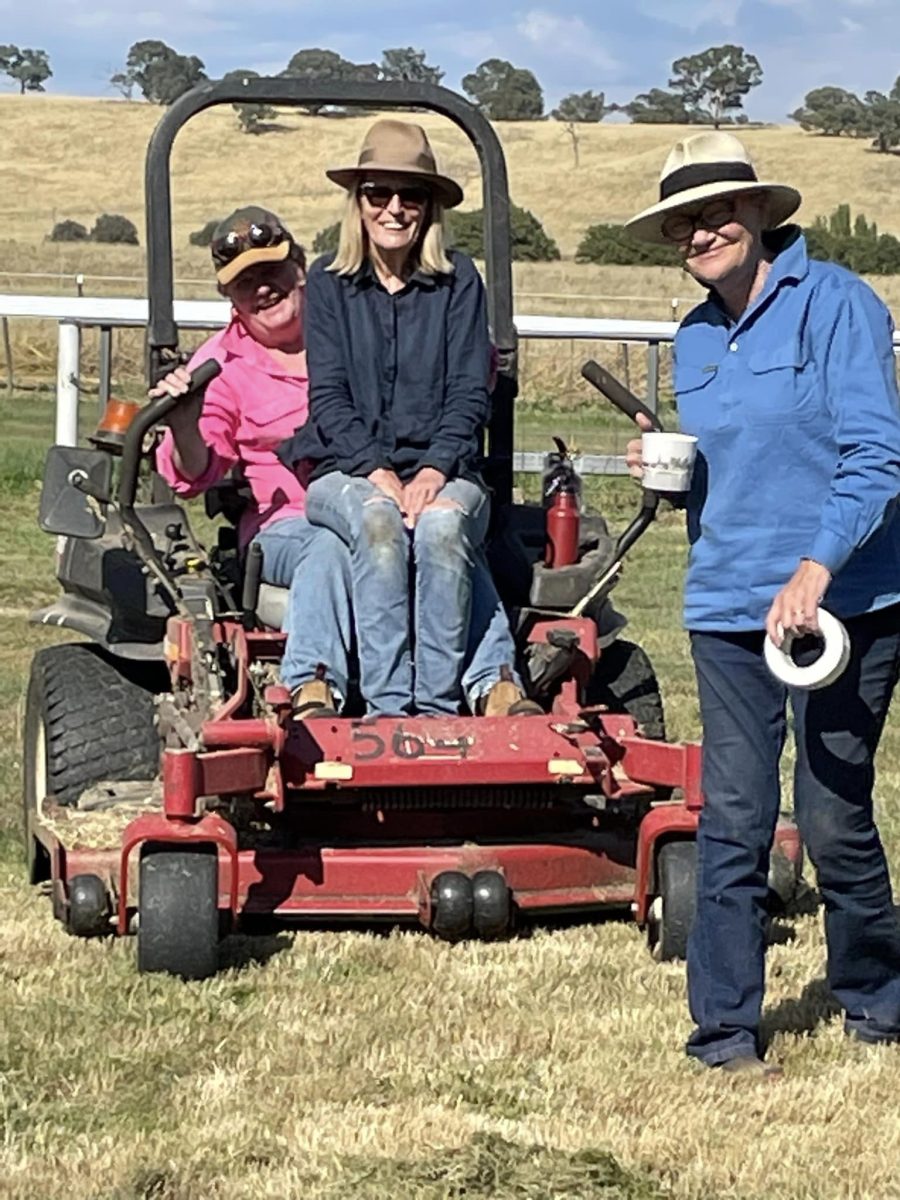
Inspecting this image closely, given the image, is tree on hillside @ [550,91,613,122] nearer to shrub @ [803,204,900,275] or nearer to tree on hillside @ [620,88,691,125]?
tree on hillside @ [620,88,691,125]

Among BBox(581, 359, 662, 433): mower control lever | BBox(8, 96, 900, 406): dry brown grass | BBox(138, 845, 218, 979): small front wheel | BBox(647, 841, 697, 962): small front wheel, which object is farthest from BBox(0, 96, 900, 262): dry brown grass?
BBox(138, 845, 218, 979): small front wheel

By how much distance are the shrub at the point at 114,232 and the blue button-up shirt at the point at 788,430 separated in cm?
5246

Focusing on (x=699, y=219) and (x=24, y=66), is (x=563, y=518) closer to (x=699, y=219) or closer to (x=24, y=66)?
(x=699, y=219)

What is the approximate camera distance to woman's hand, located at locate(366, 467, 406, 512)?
19.9 ft

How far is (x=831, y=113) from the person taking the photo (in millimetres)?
87125

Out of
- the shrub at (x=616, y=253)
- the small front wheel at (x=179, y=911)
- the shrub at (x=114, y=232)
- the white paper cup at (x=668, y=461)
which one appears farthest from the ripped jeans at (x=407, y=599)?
the shrub at (x=114, y=232)

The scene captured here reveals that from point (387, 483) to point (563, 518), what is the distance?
0.72 m

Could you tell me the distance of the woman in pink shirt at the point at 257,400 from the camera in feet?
20.8

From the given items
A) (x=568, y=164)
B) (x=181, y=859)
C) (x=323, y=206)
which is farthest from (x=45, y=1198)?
(x=568, y=164)

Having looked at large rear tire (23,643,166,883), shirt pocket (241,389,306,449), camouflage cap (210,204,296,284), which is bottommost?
large rear tire (23,643,166,883)

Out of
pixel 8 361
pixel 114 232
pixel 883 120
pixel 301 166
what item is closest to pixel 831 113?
pixel 883 120

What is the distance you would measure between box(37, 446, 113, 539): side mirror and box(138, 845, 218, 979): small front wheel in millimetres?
1306

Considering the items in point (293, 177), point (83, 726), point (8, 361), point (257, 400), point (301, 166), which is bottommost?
point (83, 726)

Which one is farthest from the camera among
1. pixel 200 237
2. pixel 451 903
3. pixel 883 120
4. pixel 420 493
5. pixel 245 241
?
pixel 883 120
